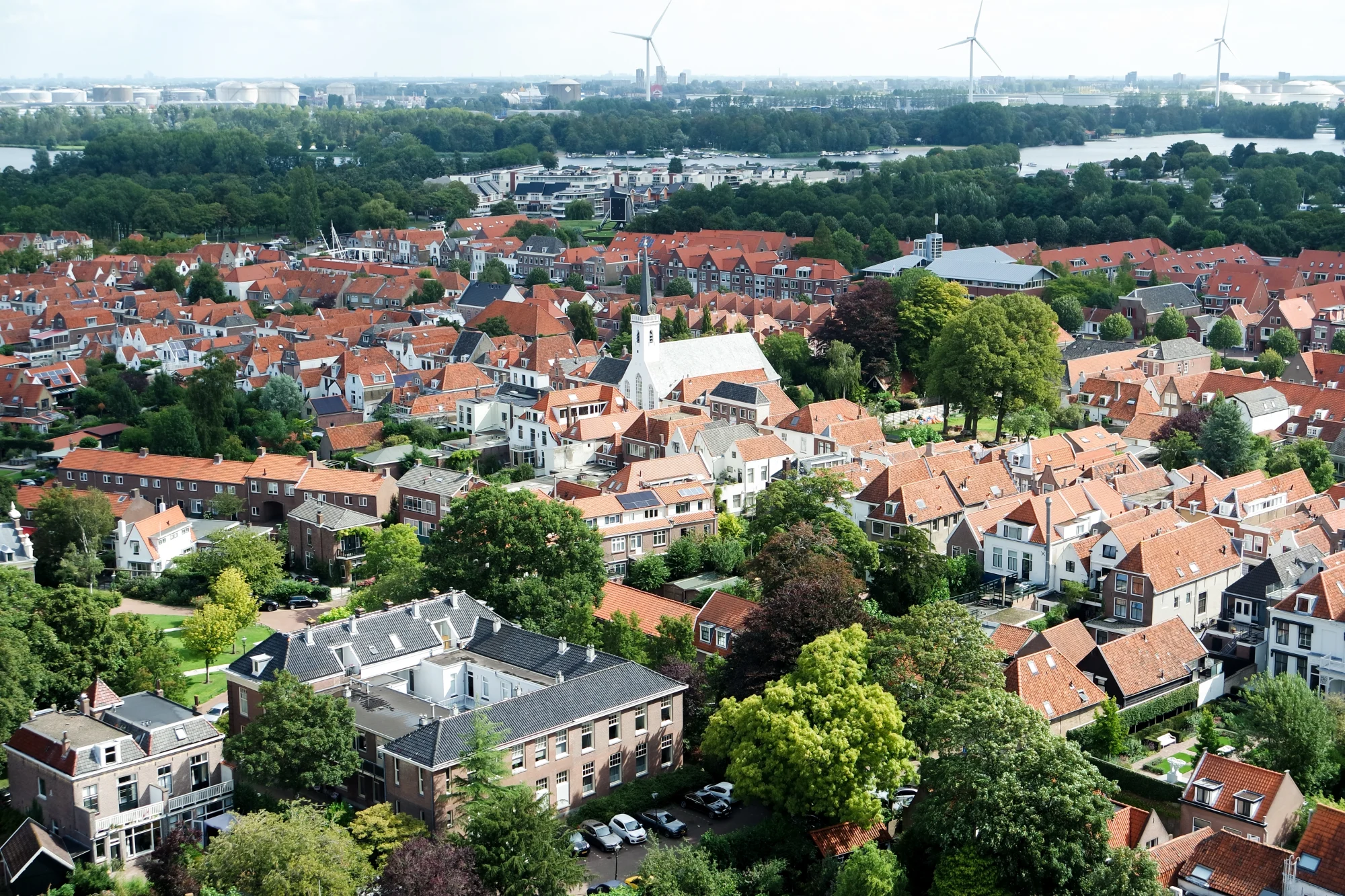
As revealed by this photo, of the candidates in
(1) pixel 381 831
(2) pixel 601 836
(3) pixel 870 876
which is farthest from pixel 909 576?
(1) pixel 381 831

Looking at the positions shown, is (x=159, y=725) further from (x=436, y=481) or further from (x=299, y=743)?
(x=436, y=481)

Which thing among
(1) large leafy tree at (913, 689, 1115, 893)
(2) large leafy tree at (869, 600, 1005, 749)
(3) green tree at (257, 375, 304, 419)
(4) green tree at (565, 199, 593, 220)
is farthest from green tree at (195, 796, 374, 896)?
(4) green tree at (565, 199, 593, 220)

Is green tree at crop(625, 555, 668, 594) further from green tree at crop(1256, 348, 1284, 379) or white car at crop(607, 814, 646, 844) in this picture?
green tree at crop(1256, 348, 1284, 379)

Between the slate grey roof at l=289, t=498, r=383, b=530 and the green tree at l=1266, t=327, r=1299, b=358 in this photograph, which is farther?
the green tree at l=1266, t=327, r=1299, b=358

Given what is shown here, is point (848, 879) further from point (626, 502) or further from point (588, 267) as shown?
point (588, 267)

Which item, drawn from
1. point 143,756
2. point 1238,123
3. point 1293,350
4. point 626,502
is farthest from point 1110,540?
point 1238,123

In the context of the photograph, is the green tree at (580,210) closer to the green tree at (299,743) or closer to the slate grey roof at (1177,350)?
the slate grey roof at (1177,350)

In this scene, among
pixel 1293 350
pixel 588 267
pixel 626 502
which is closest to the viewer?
pixel 626 502

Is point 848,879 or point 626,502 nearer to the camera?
point 848,879
